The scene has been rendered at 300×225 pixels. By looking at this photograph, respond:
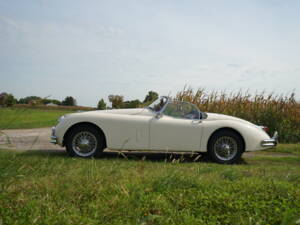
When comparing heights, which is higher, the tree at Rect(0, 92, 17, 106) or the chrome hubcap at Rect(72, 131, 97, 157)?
the tree at Rect(0, 92, 17, 106)

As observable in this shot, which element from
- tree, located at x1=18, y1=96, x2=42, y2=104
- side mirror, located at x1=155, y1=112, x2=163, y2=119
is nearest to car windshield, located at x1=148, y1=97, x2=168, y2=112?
side mirror, located at x1=155, y1=112, x2=163, y2=119

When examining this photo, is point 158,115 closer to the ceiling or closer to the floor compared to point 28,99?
closer to the floor

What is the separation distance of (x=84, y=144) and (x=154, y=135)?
54.2 inches

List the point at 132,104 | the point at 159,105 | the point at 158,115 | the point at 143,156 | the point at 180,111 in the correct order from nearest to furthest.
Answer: the point at 158,115
the point at 180,111
the point at 159,105
the point at 143,156
the point at 132,104

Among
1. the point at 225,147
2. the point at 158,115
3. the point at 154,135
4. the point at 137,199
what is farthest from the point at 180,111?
the point at 137,199

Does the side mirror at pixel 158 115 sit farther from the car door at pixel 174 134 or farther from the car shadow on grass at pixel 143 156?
the car shadow on grass at pixel 143 156

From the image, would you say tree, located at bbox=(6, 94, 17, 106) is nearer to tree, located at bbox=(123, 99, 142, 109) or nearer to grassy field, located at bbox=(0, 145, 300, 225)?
grassy field, located at bbox=(0, 145, 300, 225)

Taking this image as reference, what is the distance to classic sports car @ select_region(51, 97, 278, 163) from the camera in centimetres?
523

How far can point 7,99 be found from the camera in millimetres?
2396

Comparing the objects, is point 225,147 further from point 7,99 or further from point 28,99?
point 7,99

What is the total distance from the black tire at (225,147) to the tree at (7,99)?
12.5ft

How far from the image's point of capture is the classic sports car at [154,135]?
523cm

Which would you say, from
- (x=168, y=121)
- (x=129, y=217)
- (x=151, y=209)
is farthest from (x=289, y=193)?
(x=168, y=121)

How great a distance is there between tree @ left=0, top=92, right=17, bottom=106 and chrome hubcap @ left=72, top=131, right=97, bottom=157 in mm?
2763
